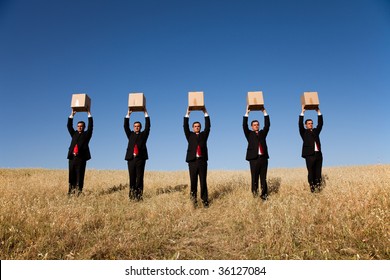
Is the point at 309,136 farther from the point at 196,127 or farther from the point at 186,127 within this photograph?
the point at 186,127

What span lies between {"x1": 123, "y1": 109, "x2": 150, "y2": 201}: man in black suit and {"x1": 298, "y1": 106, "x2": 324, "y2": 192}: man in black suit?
530 cm

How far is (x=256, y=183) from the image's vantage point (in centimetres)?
916

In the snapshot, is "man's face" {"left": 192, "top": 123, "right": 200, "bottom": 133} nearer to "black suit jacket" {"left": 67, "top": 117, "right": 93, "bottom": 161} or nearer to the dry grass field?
the dry grass field

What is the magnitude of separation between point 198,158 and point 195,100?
6.04 ft

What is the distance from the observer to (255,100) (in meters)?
9.36

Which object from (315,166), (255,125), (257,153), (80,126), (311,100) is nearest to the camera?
(257,153)

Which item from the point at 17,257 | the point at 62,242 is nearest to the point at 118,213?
the point at 62,242

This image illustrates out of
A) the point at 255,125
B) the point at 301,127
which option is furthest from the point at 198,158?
the point at 301,127

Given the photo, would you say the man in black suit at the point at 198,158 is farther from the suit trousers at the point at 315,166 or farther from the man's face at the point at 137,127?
the suit trousers at the point at 315,166

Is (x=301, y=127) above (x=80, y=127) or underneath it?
underneath

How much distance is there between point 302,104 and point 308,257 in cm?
646

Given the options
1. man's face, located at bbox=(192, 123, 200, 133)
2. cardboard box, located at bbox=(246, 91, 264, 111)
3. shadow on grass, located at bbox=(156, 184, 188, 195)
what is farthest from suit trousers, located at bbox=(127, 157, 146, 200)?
cardboard box, located at bbox=(246, 91, 264, 111)

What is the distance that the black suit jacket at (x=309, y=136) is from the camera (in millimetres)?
9703

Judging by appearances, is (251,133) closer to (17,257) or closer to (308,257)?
(308,257)
